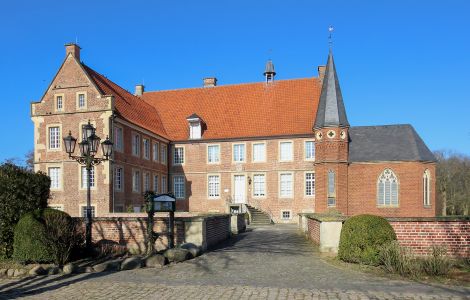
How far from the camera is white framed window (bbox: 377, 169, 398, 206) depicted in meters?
29.2

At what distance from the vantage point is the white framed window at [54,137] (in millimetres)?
26938

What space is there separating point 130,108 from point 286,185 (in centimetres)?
1208

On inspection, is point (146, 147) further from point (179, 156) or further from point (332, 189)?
point (332, 189)

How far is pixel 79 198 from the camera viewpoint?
26.0 meters

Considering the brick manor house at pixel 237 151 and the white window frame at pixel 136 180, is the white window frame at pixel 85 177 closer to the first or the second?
the brick manor house at pixel 237 151

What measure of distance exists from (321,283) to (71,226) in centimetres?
712

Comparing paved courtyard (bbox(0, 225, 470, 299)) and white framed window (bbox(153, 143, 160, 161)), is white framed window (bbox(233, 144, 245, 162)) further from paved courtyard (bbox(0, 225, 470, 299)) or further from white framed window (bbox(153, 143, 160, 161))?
paved courtyard (bbox(0, 225, 470, 299))

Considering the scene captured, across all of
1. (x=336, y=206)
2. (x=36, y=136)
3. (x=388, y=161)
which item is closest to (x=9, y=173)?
(x=36, y=136)

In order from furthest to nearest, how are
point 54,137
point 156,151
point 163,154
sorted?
point 163,154 < point 156,151 < point 54,137

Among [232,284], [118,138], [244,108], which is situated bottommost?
[232,284]

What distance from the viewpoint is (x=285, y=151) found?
105ft

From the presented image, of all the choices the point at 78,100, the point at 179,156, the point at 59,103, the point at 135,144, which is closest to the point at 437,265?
the point at 135,144

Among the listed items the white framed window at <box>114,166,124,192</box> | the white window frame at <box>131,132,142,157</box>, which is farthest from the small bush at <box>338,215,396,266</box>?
the white window frame at <box>131,132,142,157</box>

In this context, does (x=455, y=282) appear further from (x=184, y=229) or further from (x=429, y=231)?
(x=184, y=229)
